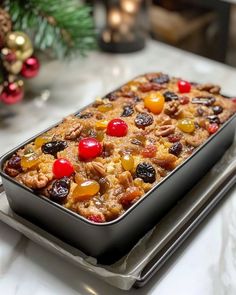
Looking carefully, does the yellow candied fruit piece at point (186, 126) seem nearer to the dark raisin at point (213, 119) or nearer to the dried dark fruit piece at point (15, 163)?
the dark raisin at point (213, 119)

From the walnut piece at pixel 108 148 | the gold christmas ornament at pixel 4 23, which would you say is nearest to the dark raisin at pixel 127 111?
the walnut piece at pixel 108 148

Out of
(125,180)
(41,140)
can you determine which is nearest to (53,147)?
(41,140)

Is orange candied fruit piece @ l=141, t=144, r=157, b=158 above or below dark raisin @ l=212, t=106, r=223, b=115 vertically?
above

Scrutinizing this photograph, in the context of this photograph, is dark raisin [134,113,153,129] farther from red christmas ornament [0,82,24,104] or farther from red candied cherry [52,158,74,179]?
red christmas ornament [0,82,24,104]

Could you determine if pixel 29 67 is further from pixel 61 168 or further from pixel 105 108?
pixel 61 168

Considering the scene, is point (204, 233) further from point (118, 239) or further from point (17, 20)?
point (17, 20)

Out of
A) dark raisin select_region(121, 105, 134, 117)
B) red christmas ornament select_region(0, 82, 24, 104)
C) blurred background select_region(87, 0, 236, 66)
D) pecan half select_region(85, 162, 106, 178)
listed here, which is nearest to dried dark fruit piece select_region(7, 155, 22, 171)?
pecan half select_region(85, 162, 106, 178)
